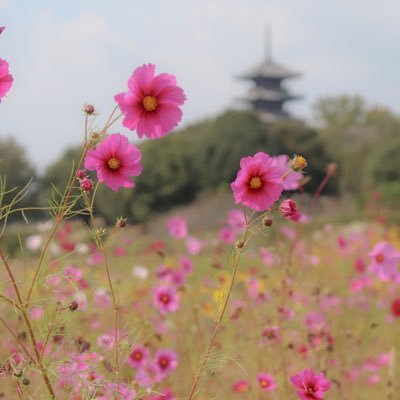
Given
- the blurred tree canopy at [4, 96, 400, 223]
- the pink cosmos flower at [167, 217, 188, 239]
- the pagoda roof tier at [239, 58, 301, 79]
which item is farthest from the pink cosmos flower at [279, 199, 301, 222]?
the pagoda roof tier at [239, 58, 301, 79]

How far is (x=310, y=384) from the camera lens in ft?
4.95

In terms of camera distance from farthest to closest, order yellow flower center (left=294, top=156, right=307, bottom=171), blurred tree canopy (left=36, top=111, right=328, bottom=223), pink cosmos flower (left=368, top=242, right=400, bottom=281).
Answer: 1. blurred tree canopy (left=36, top=111, right=328, bottom=223)
2. pink cosmos flower (left=368, top=242, right=400, bottom=281)
3. yellow flower center (left=294, top=156, right=307, bottom=171)

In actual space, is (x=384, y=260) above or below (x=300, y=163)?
below

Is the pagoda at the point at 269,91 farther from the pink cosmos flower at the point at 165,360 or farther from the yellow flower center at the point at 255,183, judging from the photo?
the yellow flower center at the point at 255,183

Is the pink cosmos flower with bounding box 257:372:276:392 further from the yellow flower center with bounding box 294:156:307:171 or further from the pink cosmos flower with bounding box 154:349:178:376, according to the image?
the yellow flower center with bounding box 294:156:307:171

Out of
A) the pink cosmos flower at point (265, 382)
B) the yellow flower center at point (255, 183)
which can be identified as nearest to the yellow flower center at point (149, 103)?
the yellow flower center at point (255, 183)

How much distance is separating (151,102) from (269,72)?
44.4 meters

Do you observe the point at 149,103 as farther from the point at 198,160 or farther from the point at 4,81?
the point at 198,160

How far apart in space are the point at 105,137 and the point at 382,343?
3.37 m

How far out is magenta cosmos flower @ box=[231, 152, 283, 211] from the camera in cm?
135

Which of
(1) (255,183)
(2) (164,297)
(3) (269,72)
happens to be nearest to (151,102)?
(1) (255,183)

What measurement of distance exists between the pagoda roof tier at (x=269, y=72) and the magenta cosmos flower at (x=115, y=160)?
43.9 metres

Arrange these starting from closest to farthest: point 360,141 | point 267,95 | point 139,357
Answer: point 139,357
point 360,141
point 267,95

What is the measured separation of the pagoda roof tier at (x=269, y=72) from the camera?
44719 millimetres
